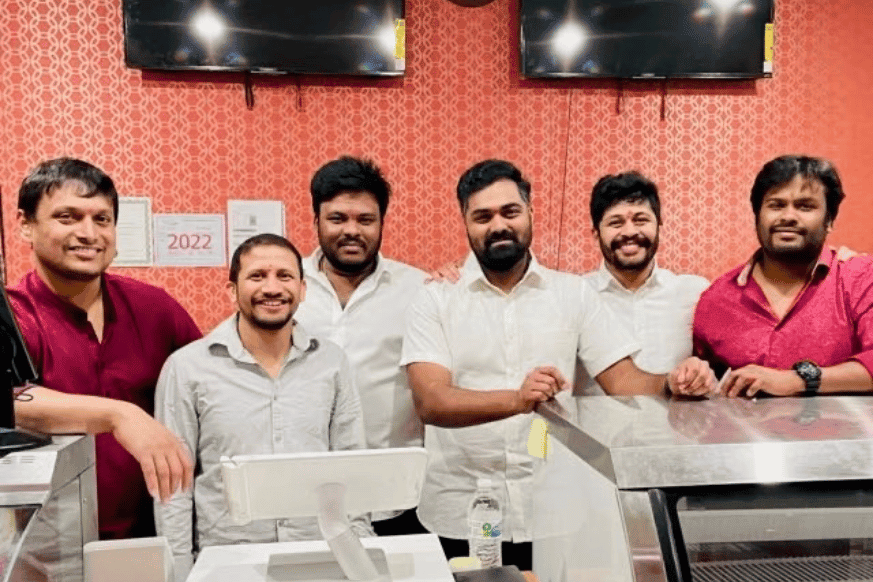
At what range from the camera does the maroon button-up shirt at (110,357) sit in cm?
198

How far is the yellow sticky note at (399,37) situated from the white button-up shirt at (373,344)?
4.20 ft

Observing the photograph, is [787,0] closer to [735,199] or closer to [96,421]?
[735,199]

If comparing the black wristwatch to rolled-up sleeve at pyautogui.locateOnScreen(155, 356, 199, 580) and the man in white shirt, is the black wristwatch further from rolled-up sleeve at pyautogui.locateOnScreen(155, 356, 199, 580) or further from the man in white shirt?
rolled-up sleeve at pyautogui.locateOnScreen(155, 356, 199, 580)

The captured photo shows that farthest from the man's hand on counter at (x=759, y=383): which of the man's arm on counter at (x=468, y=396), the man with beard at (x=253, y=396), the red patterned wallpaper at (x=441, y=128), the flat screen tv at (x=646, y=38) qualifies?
the flat screen tv at (x=646, y=38)

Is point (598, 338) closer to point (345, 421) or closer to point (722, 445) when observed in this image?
point (345, 421)

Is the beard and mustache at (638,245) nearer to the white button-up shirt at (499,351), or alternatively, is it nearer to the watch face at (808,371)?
→ the white button-up shirt at (499,351)

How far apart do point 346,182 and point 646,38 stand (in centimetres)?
175

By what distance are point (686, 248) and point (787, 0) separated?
47.8 inches

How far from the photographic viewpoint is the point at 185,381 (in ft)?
6.91

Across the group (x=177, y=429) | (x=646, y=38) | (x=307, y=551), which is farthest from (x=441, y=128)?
(x=307, y=551)

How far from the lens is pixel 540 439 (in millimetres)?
1440

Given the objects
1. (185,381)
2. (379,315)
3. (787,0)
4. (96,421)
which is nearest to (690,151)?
(787,0)

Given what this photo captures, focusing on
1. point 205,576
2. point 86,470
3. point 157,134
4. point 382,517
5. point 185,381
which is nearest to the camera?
point 205,576

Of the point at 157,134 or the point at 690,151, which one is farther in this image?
the point at 690,151
